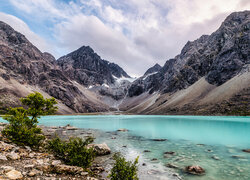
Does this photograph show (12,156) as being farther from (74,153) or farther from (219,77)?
(219,77)

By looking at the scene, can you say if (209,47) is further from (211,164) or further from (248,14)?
(211,164)

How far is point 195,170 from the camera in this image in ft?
38.3

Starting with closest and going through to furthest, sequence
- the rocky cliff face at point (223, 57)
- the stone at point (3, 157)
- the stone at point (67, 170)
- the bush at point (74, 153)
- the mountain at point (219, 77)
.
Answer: the stone at point (67, 170), the stone at point (3, 157), the bush at point (74, 153), the mountain at point (219, 77), the rocky cliff face at point (223, 57)

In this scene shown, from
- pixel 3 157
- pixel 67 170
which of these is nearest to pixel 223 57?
pixel 67 170

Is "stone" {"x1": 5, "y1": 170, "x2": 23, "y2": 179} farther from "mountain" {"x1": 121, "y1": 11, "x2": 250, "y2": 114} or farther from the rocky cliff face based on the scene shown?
the rocky cliff face

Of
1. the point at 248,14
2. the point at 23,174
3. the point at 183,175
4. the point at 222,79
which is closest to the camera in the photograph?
the point at 23,174

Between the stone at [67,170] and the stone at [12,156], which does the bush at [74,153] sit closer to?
the stone at [67,170]

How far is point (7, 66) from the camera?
176m

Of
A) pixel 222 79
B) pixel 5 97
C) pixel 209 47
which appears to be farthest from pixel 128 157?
pixel 209 47

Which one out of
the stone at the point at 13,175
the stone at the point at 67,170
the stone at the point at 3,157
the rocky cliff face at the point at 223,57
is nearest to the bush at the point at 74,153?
the stone at the point at 67,170

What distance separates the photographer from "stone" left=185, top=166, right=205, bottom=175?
448 inches

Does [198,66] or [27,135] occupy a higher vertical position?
[198,66]

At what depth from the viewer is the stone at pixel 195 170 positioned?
11.4 m

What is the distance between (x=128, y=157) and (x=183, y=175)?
19.8ft
